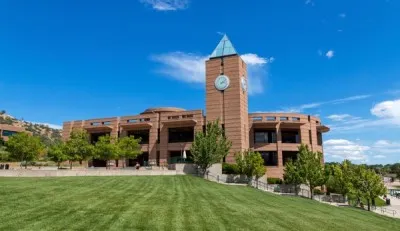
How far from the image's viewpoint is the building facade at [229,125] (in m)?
53.7

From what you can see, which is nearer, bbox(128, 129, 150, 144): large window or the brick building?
bbox(128, 129, 150, 144): large window

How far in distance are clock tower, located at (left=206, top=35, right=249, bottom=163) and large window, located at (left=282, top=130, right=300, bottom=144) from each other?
23.5 ft

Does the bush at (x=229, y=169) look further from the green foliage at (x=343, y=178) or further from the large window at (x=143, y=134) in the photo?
the large window at (x=143, y=134)

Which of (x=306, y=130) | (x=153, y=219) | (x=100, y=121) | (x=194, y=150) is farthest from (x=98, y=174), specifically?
(x=306, y=130)

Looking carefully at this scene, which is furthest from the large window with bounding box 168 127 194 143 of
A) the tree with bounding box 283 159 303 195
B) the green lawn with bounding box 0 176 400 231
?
the green lawn with bounding box 0 176 400 231

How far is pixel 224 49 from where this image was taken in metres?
57.6

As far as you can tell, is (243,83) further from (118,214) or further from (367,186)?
(118,214)

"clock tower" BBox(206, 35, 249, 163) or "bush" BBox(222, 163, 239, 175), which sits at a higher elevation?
"clock tower" BBox(206, 35, 249, 163)

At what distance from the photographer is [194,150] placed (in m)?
42.3

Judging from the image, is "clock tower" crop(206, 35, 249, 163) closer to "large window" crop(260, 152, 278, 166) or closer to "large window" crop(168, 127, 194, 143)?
"large window" crop(260, 152, 278, 166)

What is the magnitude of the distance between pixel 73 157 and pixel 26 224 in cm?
3877

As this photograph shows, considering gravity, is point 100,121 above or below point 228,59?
below

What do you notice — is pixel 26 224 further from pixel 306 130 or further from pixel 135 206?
pixel 306 130

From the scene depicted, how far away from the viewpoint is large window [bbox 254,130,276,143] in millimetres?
55991
